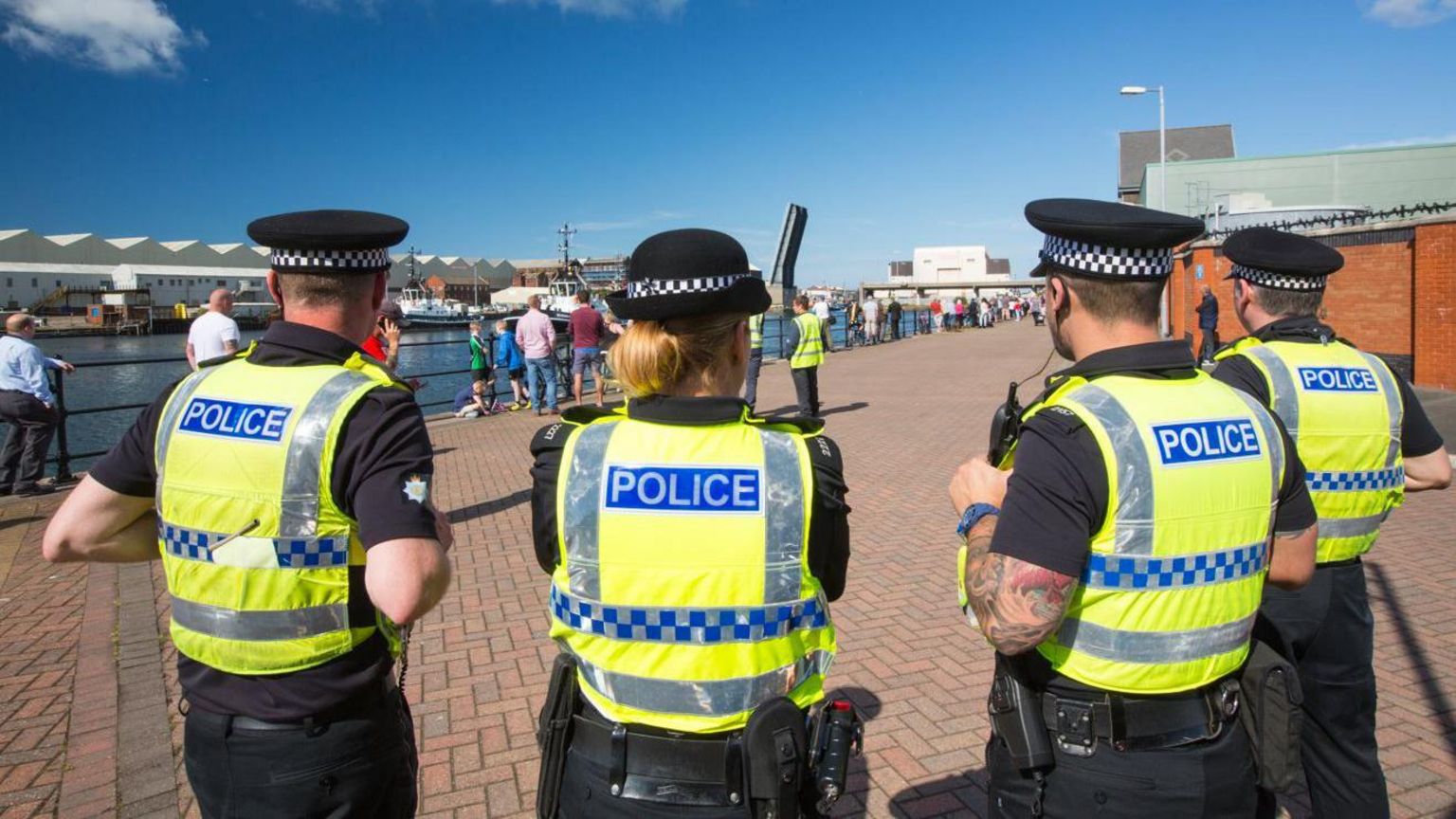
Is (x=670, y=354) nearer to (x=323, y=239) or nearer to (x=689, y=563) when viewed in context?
(x=689, y=563)

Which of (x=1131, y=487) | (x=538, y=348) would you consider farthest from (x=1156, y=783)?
(x=538, y=348)

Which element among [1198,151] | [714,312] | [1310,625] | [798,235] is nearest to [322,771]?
[714,312]

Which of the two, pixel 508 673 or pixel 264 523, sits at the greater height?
pixel 264 523

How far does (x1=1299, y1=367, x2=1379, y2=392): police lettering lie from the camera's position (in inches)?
118

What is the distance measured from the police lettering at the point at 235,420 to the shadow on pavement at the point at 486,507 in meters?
5.95

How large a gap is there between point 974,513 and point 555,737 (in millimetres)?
1089

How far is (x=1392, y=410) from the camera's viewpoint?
2.99 m

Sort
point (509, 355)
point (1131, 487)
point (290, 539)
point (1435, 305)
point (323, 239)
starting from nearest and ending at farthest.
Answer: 1. point (1131, 487)
2. point (290, 539)
3. point (323, 239)
4. point (1435, 305)
5. point (509, 355)

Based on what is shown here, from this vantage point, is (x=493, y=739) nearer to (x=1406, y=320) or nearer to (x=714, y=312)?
(x=714, y=312)

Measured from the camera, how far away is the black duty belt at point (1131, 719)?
75.6 inches

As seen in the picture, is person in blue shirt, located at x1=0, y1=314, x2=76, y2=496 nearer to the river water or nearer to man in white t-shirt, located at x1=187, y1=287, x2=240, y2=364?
the river water

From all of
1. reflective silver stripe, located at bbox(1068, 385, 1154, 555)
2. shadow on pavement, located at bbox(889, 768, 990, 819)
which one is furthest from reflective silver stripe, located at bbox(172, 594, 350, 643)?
shadow on pavement, located at bbox(889, 768, 990, 819)

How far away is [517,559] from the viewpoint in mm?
6695

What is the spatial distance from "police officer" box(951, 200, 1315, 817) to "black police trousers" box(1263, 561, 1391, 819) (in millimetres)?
878
